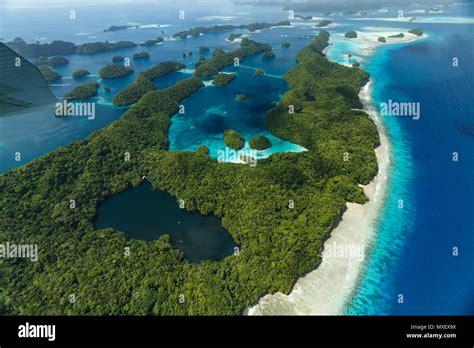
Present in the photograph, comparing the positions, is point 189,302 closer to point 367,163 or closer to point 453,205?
point 367,163

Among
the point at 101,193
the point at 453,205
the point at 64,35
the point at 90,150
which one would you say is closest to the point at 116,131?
the point at 90,150

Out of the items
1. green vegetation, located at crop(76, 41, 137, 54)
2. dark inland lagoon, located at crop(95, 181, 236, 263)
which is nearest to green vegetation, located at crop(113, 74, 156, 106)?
dark inland lagoon, located at crop(95, 181, 236, 263)

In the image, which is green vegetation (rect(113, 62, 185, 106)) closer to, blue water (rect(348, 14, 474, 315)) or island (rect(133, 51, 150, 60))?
island (rect(133, 51, 150, 60))

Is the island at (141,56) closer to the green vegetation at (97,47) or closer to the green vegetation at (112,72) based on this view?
the green vegetation at (112,72)

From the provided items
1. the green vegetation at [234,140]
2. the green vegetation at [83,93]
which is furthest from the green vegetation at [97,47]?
the green vegetation at [234,140]

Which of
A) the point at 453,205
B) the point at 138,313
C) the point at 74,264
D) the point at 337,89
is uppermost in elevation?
the point at 337,89

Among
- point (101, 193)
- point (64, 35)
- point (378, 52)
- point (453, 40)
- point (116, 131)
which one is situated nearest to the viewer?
point (101, 193)
